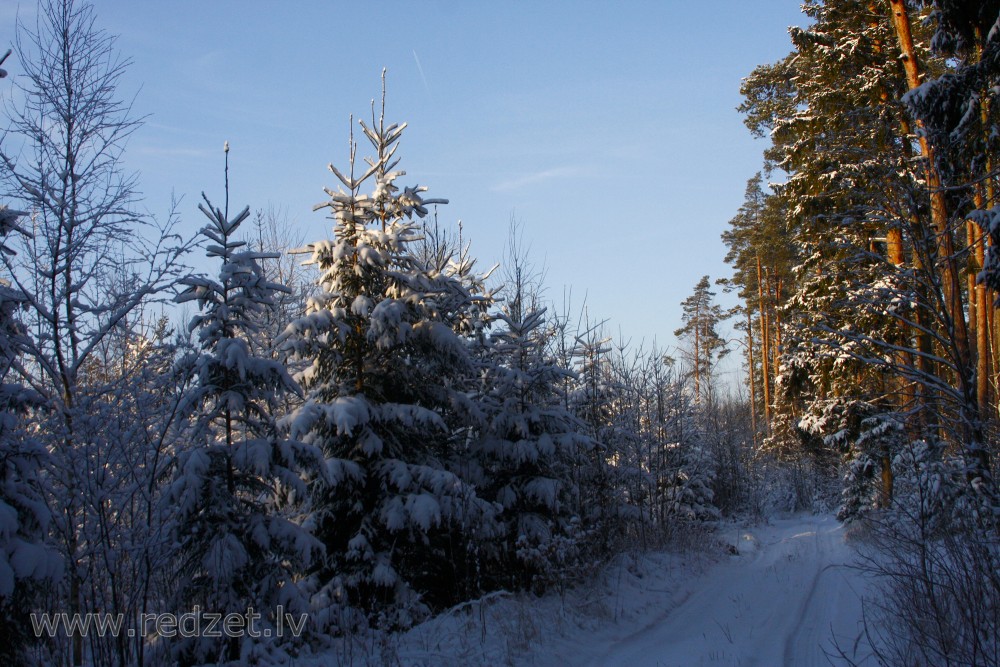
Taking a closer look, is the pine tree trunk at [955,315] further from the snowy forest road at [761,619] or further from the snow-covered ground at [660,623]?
the snow-covered ground at [660,623]

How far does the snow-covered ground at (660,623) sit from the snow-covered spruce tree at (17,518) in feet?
9.85

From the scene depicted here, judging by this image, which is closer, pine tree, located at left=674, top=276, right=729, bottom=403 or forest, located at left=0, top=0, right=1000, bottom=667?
forest, located at left=0, top=0, right=1000, bottom=667

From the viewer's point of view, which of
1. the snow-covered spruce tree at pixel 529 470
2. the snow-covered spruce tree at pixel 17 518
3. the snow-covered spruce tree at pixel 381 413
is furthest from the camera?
the snow-covered spruce tree at pixel 529 470

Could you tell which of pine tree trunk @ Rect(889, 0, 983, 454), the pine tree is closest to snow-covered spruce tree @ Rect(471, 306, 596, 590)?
pine tree trunk @ Rect(889, 0, 983, 454)

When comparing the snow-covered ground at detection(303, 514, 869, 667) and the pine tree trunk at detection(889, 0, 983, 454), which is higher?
the pine tree trunk at detection(889, 0, 983, 454)

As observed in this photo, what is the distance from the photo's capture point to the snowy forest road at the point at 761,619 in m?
7.85

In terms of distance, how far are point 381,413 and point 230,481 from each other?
2877 mm

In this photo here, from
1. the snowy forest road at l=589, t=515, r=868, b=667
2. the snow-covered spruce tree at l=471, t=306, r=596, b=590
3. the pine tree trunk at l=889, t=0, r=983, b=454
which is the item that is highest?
the pine tree trunk at l=889, t=0, r=983, b=454

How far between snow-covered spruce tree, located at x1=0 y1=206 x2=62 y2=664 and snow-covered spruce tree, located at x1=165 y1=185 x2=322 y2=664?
1.14 metres

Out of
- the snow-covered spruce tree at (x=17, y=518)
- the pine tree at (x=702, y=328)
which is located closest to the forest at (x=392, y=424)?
the snow-covered spruce tree at (x=17, y=518)

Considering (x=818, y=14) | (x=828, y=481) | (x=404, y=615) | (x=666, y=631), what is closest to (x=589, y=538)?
(x=666, y=631)

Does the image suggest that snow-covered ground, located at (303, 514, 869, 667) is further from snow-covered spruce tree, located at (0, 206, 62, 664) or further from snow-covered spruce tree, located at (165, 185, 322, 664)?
snow-covered spruce tree, located at (0, 206, 62, 664)

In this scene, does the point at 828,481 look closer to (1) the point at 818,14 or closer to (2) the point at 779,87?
(2) the point at 779,87

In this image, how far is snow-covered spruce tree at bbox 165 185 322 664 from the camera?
657cm
